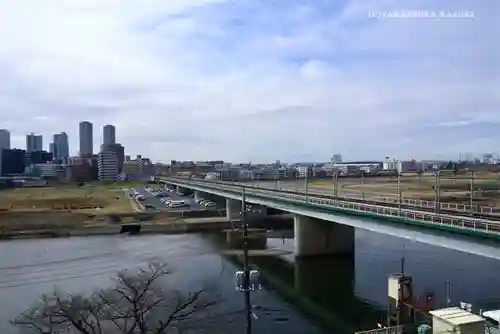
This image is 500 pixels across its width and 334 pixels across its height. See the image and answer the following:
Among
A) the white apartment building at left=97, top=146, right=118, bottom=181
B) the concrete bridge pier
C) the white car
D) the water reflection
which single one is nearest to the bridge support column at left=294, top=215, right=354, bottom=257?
the concrete bridge pier

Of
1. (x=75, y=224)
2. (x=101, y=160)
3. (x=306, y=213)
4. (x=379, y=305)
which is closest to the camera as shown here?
(x=379, y=305)

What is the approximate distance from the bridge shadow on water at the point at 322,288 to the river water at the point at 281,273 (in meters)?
0.06

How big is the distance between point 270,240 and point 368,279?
1934cm

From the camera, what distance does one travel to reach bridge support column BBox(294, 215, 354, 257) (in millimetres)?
36625

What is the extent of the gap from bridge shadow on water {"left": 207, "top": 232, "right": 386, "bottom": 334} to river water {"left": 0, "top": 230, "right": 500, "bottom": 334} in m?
0.06

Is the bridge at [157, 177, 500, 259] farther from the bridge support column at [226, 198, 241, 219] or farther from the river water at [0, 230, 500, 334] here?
the bridge support column at [226, 198, 241, 219]

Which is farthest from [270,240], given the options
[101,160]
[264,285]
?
[101,160]

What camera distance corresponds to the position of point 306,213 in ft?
110

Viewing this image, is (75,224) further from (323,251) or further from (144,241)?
(323,251)

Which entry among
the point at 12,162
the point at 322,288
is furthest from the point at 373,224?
the point at 12,162

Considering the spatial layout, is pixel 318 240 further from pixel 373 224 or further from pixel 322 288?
pixel 373 224

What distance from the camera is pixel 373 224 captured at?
81.5ft

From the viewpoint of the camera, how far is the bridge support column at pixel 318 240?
3662cm

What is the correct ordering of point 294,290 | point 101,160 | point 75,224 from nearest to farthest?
point 294,290
point 75,224
point 101,160
